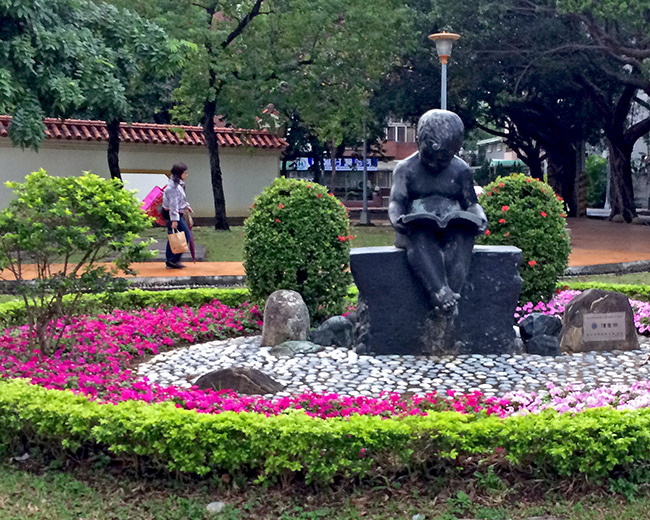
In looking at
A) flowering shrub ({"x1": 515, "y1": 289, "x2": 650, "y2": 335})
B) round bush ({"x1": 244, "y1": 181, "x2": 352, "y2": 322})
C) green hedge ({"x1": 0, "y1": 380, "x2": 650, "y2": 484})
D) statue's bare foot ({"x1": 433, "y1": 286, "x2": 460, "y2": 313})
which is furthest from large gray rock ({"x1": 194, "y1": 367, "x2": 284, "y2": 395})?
flowering shrub ({"x1": 515, "y1": 289, "x2": 650, "y2": 335})

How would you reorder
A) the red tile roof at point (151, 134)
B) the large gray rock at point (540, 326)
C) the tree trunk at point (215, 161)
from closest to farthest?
1. the large gray rock at point (540, 326)
2. the tree trunk at point (215, 161)
3. the red tile roof at point (151, 134)

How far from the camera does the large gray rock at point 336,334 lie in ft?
23.9

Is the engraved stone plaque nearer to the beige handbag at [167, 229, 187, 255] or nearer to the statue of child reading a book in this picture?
the statue of child reading a book

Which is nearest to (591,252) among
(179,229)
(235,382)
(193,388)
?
(179,229)

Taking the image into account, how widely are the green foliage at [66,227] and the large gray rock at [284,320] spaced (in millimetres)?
1372

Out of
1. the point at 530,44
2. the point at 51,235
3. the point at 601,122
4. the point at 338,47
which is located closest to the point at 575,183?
the point at 601,122

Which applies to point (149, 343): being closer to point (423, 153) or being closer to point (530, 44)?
point (423, 153)

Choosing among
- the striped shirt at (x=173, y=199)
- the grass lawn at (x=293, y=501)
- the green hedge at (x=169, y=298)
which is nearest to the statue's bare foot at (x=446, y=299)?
the grass lawn at (x=293, y=501)

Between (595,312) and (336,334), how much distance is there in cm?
231

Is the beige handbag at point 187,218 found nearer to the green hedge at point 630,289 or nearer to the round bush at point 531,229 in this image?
the round bush at point 531,229

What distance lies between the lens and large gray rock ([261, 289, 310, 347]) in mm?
7312

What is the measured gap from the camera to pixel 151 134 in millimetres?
24469

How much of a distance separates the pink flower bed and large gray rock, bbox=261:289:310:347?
0.85 meters

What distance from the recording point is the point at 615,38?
20.8 m
